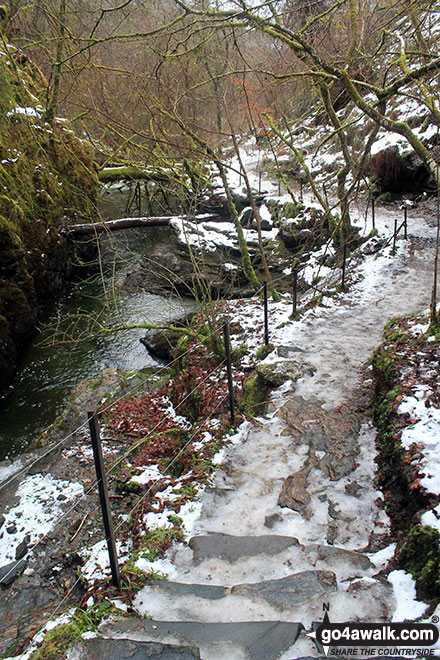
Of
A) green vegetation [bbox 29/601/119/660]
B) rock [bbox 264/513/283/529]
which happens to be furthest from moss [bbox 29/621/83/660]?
rock [bbox 264/513/283/529]

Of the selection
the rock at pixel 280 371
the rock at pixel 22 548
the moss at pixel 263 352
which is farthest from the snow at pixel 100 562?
the moss at pixel 263 352

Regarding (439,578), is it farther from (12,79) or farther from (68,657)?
(12,79)

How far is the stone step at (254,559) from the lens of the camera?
113 inches

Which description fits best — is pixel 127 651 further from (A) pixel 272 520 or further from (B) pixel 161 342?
(B) pixel 161 342

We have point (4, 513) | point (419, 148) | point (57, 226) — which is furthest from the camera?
point (57, 226)

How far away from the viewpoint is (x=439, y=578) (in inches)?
94.7

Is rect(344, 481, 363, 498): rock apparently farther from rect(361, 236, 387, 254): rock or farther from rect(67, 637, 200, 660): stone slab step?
rect(361, 236, 387, 254): rock

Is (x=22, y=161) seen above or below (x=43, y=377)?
above

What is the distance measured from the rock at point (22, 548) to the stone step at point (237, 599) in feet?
7.65

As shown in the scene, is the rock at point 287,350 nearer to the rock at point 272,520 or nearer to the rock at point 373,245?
the rock at point 272,520

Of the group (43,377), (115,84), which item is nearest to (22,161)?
(115,84)

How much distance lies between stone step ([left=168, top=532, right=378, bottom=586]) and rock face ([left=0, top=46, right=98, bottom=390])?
6.75 m

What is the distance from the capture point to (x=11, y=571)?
4133 millimetres

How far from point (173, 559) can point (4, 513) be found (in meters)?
3.17
